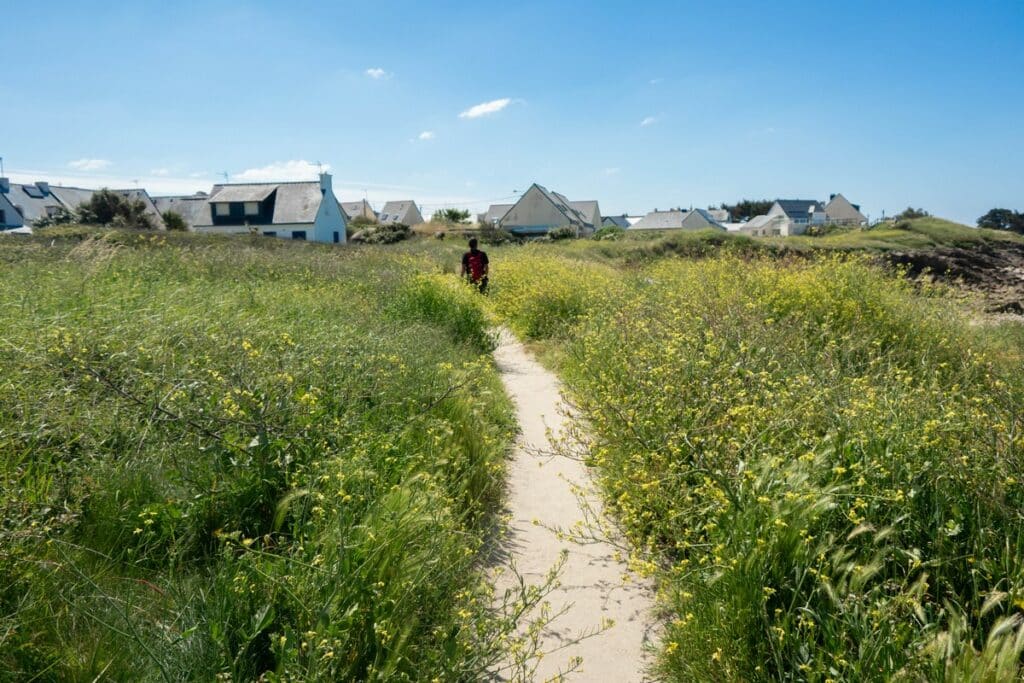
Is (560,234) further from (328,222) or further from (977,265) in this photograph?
(977,265)

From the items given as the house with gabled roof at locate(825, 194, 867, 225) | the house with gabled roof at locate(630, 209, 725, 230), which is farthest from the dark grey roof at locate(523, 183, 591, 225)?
the house with gabled roof at locate(825, 194, 867, 225)

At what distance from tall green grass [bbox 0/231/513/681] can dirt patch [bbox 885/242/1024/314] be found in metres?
27.1

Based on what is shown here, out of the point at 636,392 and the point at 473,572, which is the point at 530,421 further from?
the point at 473,572

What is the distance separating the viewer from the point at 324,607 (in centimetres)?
248

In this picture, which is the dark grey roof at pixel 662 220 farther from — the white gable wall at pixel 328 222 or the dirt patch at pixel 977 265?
the white gable wall at pixel 328 222

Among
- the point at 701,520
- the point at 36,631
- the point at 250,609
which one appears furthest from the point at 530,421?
the point at 36,631

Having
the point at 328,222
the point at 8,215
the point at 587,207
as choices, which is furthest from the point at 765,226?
the point at 8,215

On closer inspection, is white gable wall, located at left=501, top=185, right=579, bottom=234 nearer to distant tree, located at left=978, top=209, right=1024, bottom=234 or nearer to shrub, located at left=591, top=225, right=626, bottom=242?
shrub, located at left=591, top=225, right=626, bottom=242

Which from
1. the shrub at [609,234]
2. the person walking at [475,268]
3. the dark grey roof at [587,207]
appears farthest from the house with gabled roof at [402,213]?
the person walking at [475,268]

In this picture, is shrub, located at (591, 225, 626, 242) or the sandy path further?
shrub, located at (591, 225, 626, 242)

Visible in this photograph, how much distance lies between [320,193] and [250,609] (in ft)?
150

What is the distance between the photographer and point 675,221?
6988cm

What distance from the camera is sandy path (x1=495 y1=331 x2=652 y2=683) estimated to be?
3236 mm

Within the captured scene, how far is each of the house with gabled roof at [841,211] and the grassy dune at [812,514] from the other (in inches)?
3468
